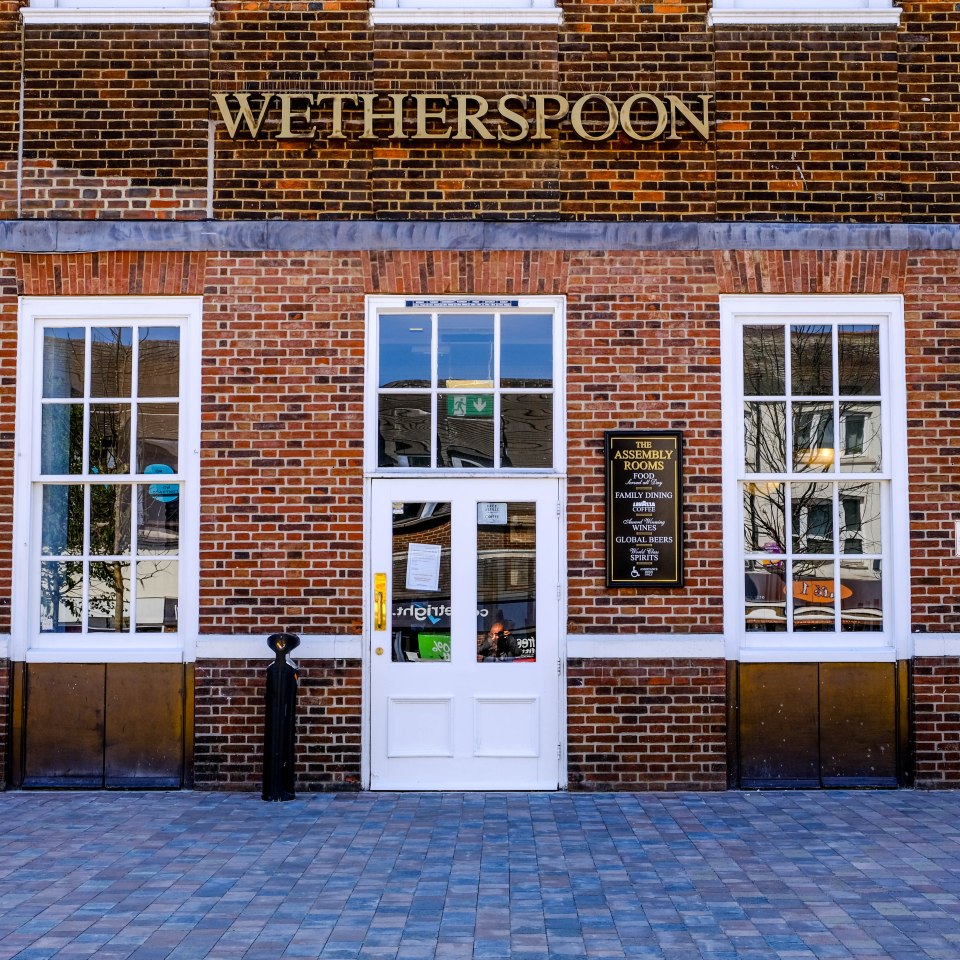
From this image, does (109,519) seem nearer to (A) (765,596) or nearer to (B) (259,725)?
(B) (259,725)

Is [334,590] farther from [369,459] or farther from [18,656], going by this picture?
[18,656]

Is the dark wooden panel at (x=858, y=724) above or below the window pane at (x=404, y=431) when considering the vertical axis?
below

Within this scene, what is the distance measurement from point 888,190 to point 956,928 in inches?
218

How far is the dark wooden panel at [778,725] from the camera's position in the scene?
843 centimetres

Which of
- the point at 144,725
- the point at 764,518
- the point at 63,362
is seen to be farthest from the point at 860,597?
the point at 63,362

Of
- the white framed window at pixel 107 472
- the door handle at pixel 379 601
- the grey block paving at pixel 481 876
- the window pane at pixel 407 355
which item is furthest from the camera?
the window pane at pixel 407 355

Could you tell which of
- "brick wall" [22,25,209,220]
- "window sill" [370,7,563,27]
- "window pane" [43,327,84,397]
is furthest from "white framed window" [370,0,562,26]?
"window pane" [43,327,84,397]

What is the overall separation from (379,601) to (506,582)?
3.13 ft

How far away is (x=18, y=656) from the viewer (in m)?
8.47

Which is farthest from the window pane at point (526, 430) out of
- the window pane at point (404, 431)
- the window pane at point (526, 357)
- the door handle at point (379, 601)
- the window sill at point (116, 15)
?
the window sill at point (116, 15)

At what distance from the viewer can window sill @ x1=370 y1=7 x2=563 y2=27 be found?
339 inches

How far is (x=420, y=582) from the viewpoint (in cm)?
854

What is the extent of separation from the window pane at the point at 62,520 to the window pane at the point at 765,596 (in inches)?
199

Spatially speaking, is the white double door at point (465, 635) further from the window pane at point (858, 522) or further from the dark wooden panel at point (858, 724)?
the window pane at point (858, 522)
